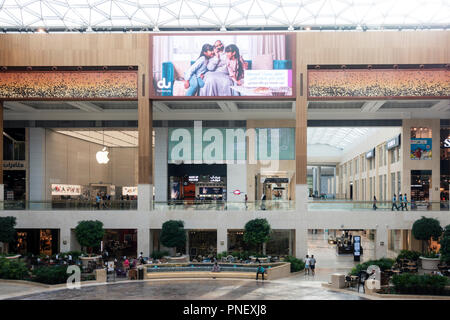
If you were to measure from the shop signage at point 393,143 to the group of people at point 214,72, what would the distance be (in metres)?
16.4

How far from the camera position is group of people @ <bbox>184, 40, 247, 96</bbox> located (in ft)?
96.4

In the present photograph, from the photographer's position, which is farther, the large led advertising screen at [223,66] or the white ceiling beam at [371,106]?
the white ceiling beam at [371,106]

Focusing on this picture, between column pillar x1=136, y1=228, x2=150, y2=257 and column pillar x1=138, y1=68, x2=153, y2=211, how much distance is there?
1514 millimetres

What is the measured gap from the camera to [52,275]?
21.2m

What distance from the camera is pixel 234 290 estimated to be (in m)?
19.9

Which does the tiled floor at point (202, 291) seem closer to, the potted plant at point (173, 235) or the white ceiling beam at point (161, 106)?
the potted plant at point (173, 235)

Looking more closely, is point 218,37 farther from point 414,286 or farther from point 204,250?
point 414,286

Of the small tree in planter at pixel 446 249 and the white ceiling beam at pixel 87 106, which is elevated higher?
the white ceiling beam at pixel 87 106

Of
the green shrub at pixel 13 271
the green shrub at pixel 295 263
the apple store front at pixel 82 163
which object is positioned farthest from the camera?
the apple store front at pixel 82 163

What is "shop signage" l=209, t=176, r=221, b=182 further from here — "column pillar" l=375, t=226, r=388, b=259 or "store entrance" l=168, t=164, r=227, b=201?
"column pillar" l=375, t=226, r=388, b=259

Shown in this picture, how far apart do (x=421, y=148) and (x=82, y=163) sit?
105 feet

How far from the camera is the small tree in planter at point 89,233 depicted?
27.4 metres

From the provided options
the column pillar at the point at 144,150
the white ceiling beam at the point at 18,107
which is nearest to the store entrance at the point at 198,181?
the column pillar at the point at 144,150

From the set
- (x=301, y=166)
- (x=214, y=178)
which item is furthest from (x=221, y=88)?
(x=214, y=178)
